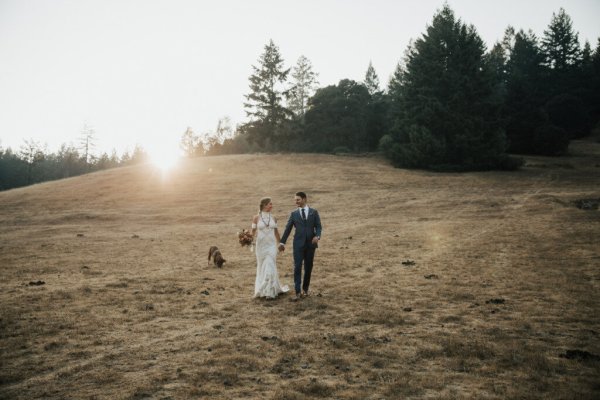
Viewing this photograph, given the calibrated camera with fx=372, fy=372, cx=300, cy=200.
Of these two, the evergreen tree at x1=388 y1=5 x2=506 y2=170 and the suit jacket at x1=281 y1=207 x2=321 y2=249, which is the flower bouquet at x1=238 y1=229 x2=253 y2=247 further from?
the evergreen tree at x1=388 y1=5 x2=506 y2=170

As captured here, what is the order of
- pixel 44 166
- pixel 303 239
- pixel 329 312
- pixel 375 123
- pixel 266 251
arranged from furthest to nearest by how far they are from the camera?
pixel 44 166
pixel 375 123
pixel 266 251
pixel 303 239
pixel 329 312

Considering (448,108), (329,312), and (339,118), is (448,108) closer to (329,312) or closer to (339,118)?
(339,118)

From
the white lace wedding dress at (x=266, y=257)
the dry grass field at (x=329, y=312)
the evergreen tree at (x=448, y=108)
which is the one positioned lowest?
the dry grass field at (x=329, y=312)

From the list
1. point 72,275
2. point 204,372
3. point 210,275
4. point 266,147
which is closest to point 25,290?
point 72,275

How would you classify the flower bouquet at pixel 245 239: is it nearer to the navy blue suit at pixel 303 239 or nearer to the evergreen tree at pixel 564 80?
the navy blue suit at pixel 303 239

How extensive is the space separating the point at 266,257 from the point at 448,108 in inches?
1443

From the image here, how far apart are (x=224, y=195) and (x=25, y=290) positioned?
2318cm

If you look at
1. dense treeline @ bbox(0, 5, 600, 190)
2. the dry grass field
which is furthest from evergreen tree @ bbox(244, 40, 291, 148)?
the dry grass field

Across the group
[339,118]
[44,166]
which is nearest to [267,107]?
[339,118]

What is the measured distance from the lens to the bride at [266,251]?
955 cm

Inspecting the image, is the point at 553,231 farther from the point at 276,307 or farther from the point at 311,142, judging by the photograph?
the point at 311,142

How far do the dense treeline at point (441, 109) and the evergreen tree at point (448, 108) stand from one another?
0.37ft

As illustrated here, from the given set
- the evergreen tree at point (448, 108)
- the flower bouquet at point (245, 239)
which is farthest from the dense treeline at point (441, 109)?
the flower bouquet at point (245, 239)

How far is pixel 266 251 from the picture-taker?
9.68 meters
